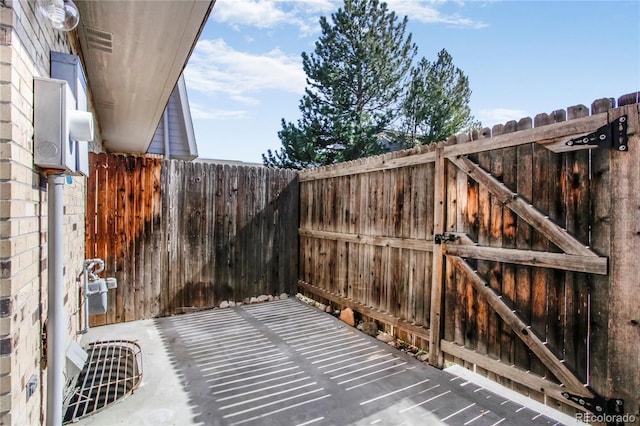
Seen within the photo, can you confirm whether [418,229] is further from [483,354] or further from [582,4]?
[582,4]

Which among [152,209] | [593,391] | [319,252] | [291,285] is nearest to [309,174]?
[319,252]

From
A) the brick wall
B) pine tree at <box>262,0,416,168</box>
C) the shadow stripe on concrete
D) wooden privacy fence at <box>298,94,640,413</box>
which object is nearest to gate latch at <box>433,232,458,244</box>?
wooden privacy fence at <box>298,94,640,413</box>

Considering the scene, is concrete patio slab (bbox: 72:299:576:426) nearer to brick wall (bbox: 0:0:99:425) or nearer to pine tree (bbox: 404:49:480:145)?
brick wall (bbox: 0:0:99:425)

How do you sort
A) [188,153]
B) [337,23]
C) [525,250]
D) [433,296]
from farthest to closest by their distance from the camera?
[337,23] → [188,153] → [433,296] → [525,250]

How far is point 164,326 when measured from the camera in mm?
4340

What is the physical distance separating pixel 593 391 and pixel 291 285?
427 cm

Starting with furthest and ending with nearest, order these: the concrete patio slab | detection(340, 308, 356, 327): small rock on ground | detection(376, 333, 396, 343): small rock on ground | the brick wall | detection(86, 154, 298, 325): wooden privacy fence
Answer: detection(340, 308, 356, 327): small rock on ground
detection(86, 154, 298, 325): wooden privacy fence
detection(376, 333, 396, 343): small rock on ground
the concrete patio slab
the brick wall

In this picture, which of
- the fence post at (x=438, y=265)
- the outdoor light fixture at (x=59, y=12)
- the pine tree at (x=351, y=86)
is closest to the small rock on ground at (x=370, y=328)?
the fence post at (x=438, y=265)

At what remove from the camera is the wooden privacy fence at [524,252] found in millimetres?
2125

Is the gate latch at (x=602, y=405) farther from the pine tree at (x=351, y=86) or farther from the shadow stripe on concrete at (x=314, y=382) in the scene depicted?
the pine tree at (x=351, y=86)

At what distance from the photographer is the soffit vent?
267 centimetres

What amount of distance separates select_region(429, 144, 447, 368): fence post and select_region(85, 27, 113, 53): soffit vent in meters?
3.10

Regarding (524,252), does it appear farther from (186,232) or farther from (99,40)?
(186,232)

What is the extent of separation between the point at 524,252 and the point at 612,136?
969 millimetres
